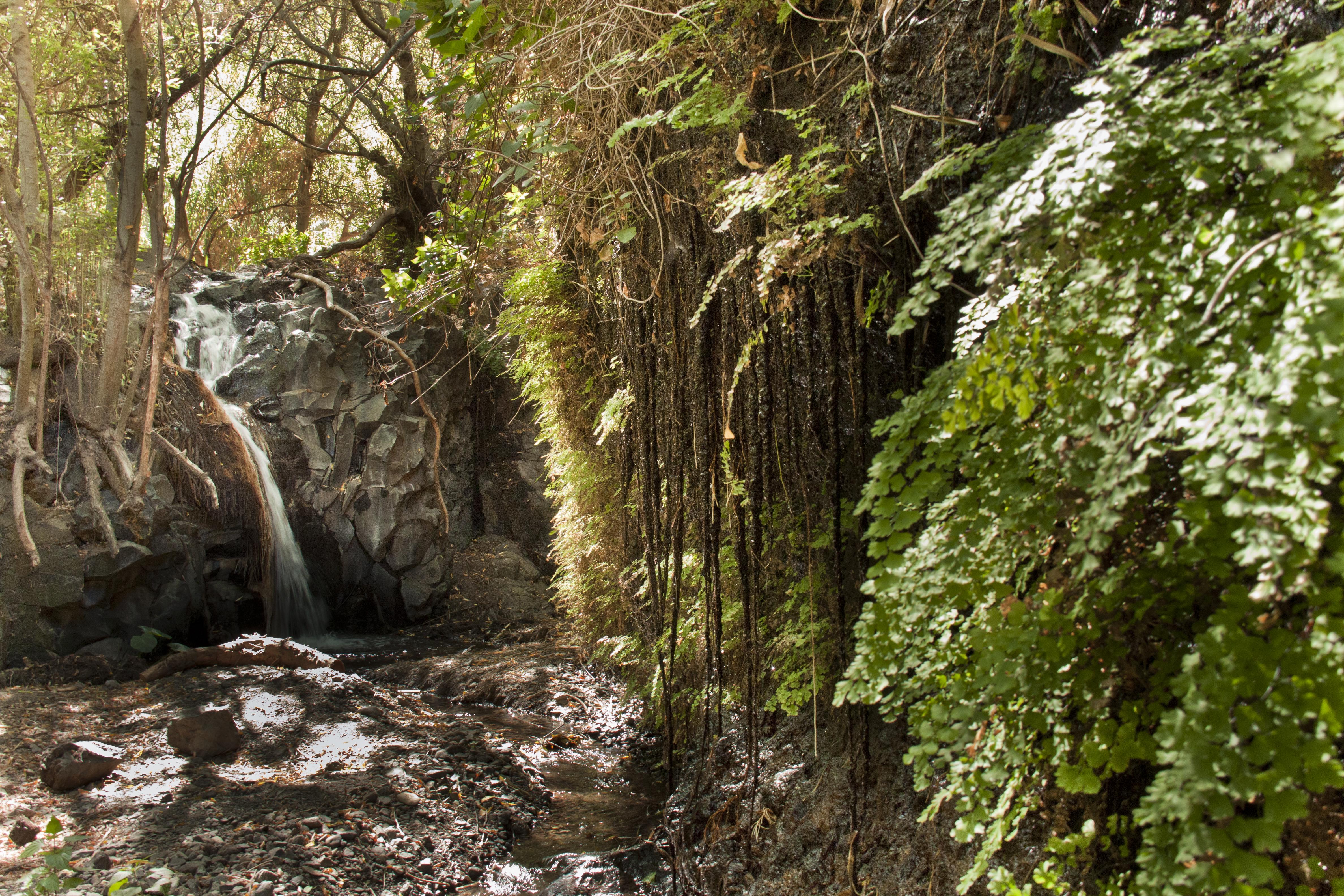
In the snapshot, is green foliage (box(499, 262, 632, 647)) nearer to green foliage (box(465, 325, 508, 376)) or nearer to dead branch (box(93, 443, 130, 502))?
green foliage (box(465, 325, 508, 376))


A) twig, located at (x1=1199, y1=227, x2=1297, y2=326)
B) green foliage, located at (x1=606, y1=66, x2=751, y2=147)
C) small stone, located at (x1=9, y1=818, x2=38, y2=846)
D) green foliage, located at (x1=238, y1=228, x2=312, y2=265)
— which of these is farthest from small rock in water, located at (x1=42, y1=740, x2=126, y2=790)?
green foliage, located at (x1=238, y1=228, x2=312, y2=265)

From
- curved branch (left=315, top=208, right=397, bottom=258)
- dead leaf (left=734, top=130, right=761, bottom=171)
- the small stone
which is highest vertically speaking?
curved branch (left=315, top=208, right=397, bottom=258)

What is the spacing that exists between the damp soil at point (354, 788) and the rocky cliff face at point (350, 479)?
101 inches

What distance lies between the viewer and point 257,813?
4043mm

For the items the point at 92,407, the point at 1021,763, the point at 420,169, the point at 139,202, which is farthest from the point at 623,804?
the point at 420,169

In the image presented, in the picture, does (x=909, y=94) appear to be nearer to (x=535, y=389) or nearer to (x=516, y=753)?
(x=535, y=389)

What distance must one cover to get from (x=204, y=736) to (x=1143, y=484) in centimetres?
527

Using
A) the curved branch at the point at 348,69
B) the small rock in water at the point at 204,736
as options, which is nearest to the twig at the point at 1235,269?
the small rock in water at the point at 204,736

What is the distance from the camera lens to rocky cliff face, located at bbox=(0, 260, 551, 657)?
8469 mm

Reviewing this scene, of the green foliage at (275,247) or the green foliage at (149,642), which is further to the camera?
the green foliage at (275,247)

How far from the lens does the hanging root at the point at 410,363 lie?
23.1ft

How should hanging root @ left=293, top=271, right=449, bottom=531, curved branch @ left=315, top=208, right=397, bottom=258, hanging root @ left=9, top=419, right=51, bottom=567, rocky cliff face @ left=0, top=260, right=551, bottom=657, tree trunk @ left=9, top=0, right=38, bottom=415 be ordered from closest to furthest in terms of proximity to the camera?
tree trunk @ left=9, top=0, right=38, bottom=415 < hanging root @ left=9, top=419, right=51, bottom=567 < hanging root @ left=293, top=271, right=449, bottom=531 < rocky cliff face @ left=0, top=260, right=551, bottom=657 < curved branch @ left=315, top=208, right=397, bottom=258

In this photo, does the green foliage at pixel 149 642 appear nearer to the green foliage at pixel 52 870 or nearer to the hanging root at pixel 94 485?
the hanging root at pixel 94 485

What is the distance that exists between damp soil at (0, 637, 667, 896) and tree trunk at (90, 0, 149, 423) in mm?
2135
